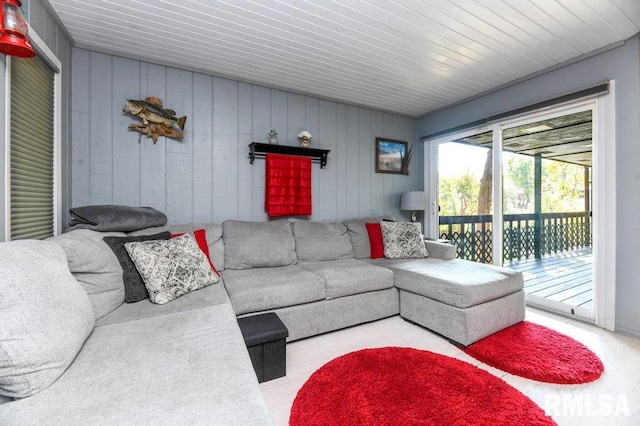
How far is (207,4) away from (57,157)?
157 centimetres

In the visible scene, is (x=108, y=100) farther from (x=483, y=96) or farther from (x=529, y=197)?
(x=529, y=197)

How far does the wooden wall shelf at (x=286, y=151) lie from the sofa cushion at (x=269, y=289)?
1.31 metres

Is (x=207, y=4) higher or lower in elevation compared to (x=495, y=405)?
higher

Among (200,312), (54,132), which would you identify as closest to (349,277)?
(200,312)

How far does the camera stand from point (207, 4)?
1795mm

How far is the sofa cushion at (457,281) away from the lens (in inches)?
79.3

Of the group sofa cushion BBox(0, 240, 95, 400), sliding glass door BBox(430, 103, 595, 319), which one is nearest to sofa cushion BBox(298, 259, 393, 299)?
sofa cushion BBox(0, 240, 95, 400)

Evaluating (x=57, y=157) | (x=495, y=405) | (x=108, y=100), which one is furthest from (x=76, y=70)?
(x=495, y=405)

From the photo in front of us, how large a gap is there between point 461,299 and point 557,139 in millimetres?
2114

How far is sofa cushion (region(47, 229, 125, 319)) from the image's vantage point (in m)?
1.38

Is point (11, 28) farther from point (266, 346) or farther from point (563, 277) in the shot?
point (563, 277)

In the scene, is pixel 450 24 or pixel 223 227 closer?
pixel 450 24

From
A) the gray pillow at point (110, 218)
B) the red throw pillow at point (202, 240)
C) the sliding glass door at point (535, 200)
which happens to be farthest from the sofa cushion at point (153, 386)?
the sliding glass door at point (535, 200)

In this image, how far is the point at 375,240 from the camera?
10.1 ft
